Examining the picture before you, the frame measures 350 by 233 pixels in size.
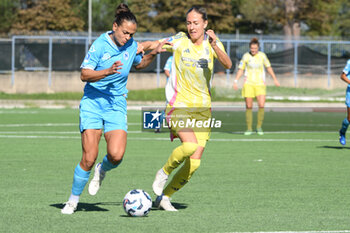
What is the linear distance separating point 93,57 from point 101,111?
630 millimetres

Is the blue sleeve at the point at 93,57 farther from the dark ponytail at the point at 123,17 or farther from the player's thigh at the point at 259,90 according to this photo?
the player's thigh at the point at 259,90

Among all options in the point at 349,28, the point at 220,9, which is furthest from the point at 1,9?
the point at 349,28

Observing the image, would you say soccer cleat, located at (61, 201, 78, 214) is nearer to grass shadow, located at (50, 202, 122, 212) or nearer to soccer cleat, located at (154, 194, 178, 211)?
grass shadow, located at (50, 202, 122, 212)

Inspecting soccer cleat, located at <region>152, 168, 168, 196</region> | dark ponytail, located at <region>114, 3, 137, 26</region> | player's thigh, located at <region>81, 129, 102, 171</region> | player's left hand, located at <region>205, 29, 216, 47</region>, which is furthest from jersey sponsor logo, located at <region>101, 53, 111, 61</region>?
soccer cleat, located at <region>152, 168, 168, 196</region>

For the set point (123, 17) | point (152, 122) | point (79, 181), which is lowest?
point (152, 122)

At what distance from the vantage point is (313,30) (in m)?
76.3

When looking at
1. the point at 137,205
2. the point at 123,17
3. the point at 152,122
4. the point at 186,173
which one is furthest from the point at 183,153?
the point at 152,122

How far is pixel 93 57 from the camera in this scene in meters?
8.36

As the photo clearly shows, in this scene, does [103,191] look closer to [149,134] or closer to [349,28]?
[149,134]

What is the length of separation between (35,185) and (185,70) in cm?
302

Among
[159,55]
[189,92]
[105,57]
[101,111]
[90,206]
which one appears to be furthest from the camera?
[159,55]

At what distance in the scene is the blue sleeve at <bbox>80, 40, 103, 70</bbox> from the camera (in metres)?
8.28

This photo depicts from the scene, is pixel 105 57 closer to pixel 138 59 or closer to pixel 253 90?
pixel 138 59

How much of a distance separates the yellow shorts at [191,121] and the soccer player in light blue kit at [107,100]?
1.89 feet
